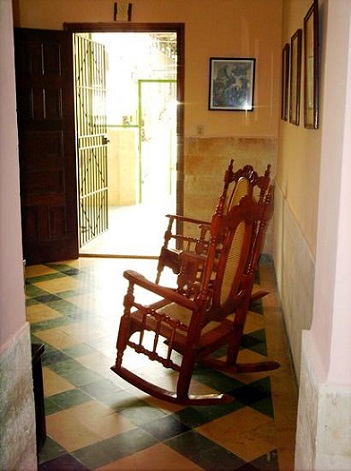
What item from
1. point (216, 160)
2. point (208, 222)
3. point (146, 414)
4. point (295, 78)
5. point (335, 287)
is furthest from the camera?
point (216, 160)

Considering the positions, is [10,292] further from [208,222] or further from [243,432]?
[208,222]

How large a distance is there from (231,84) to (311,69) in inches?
120

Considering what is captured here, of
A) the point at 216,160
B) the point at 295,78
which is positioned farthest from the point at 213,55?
the point at 295,78

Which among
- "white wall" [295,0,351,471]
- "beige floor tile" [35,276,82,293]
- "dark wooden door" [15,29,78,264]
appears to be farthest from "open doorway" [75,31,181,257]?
"white wall" [295,0,351,471]

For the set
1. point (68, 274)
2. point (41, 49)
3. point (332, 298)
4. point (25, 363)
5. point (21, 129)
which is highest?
point (41, 49)

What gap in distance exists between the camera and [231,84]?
5.87 metres

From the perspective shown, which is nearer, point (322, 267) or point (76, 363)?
point (322, 267)

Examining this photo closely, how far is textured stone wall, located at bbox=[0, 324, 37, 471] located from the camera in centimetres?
177

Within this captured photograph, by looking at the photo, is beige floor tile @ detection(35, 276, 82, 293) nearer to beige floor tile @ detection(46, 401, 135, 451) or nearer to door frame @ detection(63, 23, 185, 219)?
door frame @ detection(63, 23, 185, 219)

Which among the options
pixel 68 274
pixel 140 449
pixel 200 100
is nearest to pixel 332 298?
pixel 140 449

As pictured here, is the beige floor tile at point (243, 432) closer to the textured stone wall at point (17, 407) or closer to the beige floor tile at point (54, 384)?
the beige floor tile at point (54, 384)

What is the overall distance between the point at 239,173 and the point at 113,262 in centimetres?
288

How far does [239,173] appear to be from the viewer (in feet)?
11.0

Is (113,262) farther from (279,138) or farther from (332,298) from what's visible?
(332,298)
